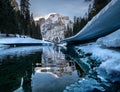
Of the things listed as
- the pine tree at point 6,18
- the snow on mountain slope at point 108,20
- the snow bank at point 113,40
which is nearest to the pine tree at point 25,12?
the pine tree at point 6,18

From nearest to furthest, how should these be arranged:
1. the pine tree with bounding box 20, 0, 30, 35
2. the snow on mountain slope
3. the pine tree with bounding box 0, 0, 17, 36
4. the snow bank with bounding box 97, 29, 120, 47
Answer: the snow bank with bounding box 97, 29, 120, 47
the snow on mountain slope
the pine tree with bounding box 0, 0, 17, 36
the pine tree with bounding box 20, 0, 30, 35

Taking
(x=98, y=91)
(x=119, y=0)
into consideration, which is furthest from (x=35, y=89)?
(x=119, y=0)

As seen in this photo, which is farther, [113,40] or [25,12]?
[25,12]

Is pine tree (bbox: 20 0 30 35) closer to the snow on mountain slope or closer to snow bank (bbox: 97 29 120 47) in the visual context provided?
the snow on mountain slope

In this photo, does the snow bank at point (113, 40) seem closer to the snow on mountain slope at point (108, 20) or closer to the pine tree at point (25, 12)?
the snow on mountain slope at point (108, 20)

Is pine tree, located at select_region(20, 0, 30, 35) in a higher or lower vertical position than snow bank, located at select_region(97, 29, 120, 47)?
higher

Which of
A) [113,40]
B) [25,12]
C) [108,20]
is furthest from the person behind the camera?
[25,12]

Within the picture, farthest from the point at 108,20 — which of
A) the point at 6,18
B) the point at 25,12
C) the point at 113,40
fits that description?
the point at 25,12

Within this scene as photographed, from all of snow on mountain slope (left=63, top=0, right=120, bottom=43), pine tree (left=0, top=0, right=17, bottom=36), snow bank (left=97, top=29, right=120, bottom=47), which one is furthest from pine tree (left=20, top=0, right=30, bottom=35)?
snow bank (left=97, top=29, right=120, bottom=47)

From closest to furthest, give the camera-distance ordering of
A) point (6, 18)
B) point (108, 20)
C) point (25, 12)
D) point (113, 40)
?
point (113, 40), point (108, 20), point (6, 18), point (25, 12)

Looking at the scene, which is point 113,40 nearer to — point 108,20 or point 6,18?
point 108,20

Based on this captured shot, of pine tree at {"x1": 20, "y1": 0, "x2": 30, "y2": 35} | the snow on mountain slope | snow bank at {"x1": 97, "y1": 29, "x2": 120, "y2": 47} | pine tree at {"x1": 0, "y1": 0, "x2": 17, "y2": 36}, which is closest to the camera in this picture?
snow bank at {"x1": 97, "y1": 29, "x2": 120, "y2": 47}

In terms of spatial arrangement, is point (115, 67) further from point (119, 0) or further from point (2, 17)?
point (2, 17)

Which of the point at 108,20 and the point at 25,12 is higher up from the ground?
the point at 25,12
